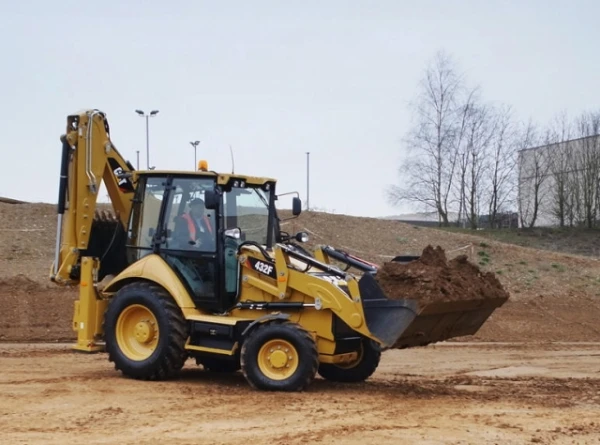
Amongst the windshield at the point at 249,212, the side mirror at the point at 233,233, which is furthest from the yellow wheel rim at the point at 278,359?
the windshield at the point at 249,212

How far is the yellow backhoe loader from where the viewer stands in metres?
11.0

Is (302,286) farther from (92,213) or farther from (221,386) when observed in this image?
(92,213)

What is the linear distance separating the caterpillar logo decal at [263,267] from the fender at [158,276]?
0.90m

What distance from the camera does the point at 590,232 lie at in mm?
35344

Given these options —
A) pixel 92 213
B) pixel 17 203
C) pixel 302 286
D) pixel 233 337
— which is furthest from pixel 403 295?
pixel 17 203

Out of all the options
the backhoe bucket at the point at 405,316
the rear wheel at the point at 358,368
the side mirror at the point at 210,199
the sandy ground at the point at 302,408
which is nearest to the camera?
the sandy ground at the point at 302,408

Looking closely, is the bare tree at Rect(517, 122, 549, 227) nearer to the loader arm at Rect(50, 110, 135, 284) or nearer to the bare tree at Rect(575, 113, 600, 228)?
the bare tree at Rect(575, 113, 600, 228)

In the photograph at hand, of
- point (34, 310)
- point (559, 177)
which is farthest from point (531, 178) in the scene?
point (34, 310)

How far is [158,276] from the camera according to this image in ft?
39.1

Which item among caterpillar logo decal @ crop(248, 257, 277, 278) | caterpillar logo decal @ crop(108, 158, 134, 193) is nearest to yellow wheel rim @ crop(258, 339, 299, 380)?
caterpillar logo decal @ crop(248, 257, 277, 278)

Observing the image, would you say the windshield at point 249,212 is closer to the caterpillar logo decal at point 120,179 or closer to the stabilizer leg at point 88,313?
the caterpillar logo decal at point 120,179

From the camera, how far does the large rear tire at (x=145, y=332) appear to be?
11672 mm

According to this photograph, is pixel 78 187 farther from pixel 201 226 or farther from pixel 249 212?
pixel 249 212

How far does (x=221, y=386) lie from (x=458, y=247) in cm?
1885
